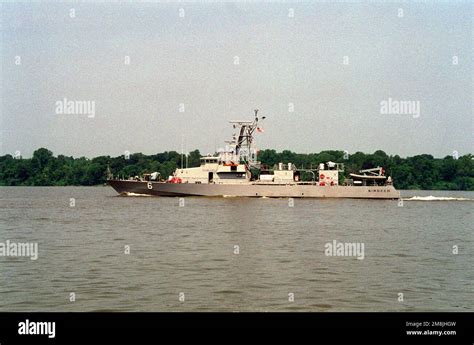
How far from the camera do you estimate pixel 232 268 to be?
19.5m

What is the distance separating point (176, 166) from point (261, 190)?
187 ft

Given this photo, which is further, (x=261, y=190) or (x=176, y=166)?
(x=176, y=166)

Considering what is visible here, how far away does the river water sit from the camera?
15.0m

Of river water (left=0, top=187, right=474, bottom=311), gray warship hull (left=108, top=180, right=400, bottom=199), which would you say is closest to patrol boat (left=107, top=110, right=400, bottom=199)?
gray warship hull (left=108, top=180, right=400, bottom=199)

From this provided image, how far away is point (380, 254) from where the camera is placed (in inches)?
932

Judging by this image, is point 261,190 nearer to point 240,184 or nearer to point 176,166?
point 240,184

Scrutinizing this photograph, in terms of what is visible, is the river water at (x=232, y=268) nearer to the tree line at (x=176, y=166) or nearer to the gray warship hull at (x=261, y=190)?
the gray warship hull at (x=261, y=190)

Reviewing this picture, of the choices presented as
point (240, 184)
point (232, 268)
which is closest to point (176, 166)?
point (240, 184)

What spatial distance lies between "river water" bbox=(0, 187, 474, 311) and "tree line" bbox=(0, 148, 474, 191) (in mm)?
79739

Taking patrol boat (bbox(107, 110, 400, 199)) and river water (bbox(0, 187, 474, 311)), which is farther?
patrol boat (bbox(107, 110, 400, 199))

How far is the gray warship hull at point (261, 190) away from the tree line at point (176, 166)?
3996 cm

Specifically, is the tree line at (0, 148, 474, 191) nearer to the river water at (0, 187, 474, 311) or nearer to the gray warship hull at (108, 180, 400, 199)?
the gray warship hull at (108, 180, 400, 199)

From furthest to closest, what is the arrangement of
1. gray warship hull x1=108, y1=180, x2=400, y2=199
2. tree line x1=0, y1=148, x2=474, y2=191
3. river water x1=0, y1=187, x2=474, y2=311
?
tree line x1=0, y1=148, x2=474, y2=191 → gray warship hull x1=108, y1=180, x2=400, y2=199 → river water x1=0, y1=187, x2=474, y2=311
